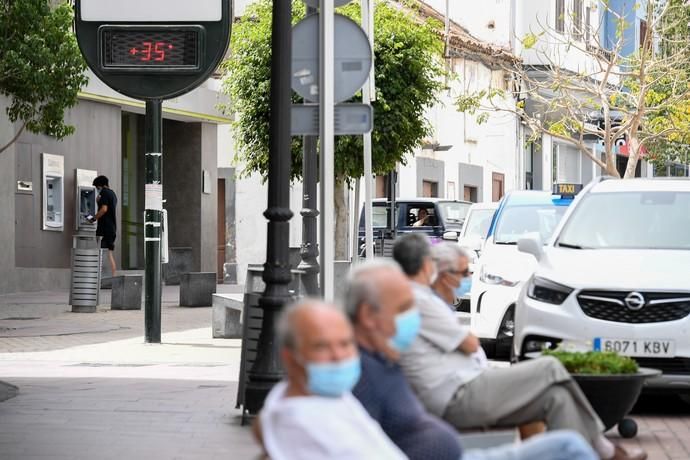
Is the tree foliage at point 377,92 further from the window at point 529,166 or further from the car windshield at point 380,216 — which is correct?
the window at point 529,166

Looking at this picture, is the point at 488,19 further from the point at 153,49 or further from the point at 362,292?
the point at 362,292

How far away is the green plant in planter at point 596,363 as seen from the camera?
8758 millimetres

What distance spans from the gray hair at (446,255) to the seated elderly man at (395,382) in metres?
2.04

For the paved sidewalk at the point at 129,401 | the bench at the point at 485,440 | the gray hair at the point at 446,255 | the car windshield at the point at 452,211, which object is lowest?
the paved sidewalk at the point at 129,401

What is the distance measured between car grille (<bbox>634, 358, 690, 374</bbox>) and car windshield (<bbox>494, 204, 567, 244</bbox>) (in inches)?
250

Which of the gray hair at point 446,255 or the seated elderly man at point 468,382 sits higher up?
the gray hair at point 446,255

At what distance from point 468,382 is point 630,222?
19.1 ft

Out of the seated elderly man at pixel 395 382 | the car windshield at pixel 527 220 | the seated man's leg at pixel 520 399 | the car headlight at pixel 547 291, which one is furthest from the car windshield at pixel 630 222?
the seated elderly man at pixel 395 382

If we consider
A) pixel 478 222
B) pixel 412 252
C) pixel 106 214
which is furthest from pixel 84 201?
pixel 412 252

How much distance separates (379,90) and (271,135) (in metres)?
19.0

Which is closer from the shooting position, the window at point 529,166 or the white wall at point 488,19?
the white wall at point 488,19

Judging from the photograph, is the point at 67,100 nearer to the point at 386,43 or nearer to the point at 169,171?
the point at 386,43

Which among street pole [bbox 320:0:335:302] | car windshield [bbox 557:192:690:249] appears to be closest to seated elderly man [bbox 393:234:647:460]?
street pole [bbox 320:0:335:302]

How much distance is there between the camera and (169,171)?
37625 mm
